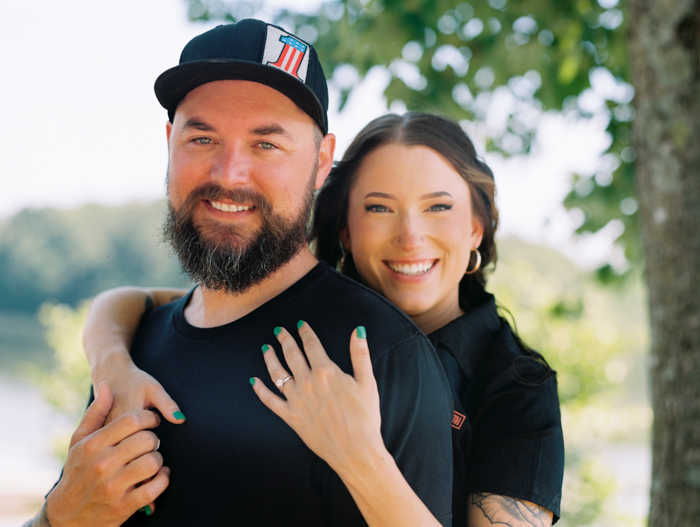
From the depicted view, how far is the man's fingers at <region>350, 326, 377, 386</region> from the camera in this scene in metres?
1.43

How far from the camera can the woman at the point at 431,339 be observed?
1418 mm

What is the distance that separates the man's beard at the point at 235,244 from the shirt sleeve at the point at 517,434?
2.56 feet

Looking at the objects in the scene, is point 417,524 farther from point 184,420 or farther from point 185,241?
point 185,241

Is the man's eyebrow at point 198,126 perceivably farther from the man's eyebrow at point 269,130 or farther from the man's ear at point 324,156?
the man's ear at point 324,156

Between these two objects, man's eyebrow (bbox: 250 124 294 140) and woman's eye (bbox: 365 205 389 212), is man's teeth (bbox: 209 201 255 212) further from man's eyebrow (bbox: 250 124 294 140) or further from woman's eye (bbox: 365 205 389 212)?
woman's eye (bbox: 365 205 389 212)

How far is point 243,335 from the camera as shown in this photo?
5.41 feet

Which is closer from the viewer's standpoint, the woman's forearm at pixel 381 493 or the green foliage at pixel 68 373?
the woman's forearm at pixel 381 493

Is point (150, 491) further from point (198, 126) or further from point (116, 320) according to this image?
point (198, 126)

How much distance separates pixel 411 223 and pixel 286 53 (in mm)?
709

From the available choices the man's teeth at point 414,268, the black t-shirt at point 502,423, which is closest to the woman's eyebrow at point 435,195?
the man's teeth at point 414,268

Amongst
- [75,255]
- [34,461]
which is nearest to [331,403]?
[34,461]

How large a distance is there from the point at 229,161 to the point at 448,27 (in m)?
2.87

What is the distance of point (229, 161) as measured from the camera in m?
1.65

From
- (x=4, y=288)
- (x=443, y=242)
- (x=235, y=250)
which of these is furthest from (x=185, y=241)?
(x=4, y=288)
